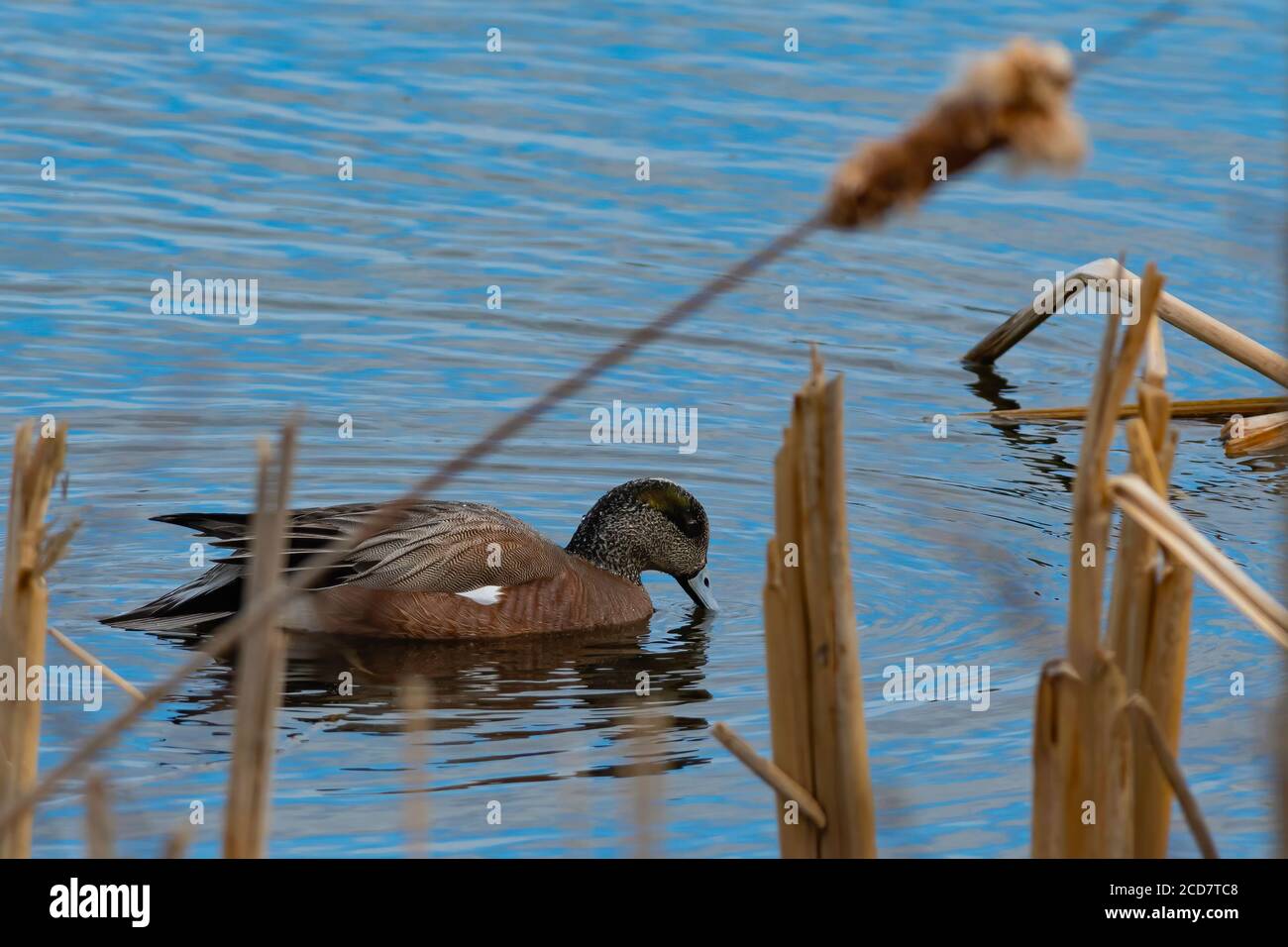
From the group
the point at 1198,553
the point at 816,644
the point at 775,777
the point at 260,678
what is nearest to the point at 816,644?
the point at 816,644

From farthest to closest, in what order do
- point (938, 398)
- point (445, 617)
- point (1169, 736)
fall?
point (938, 398)
point (445, 617)
point (1169, 736)

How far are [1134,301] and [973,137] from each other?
6.91 meters

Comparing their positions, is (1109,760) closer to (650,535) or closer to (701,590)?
(701,590)

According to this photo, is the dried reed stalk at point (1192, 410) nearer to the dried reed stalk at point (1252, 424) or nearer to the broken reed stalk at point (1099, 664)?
the dried reed stalk at point (1252, 424)

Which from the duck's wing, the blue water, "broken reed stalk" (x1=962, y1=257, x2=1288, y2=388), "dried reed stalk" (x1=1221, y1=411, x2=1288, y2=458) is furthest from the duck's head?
"dried reed stalk" (x1=1221, y1=411, x2=1288, y2=458)

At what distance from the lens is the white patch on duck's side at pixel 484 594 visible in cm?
853

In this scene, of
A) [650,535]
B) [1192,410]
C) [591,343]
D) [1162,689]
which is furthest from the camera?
[591,343]

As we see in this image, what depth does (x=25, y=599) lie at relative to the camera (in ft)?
11.1

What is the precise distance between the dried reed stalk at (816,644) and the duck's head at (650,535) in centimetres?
557

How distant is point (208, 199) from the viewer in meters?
14.2

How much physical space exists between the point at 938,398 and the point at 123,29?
9666mm
